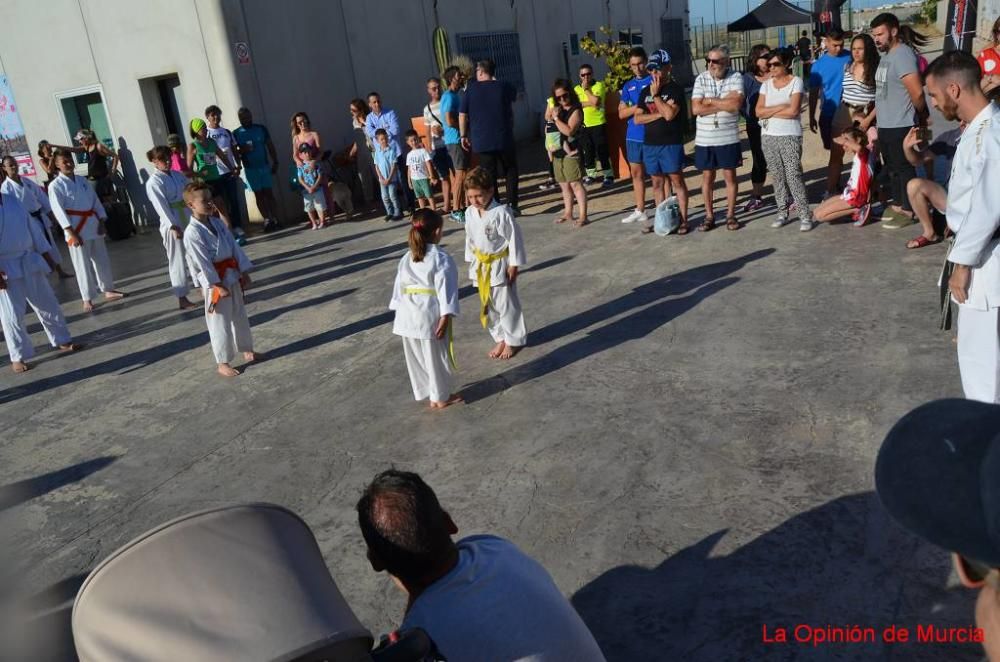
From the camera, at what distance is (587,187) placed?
13109 mm

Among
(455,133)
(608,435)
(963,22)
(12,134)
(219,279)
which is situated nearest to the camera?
(608,435)

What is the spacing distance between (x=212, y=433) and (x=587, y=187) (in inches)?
335

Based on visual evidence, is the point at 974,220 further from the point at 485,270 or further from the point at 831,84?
the point at 831,84

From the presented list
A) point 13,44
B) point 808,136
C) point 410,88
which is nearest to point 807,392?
point 808,136

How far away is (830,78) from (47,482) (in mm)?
8593

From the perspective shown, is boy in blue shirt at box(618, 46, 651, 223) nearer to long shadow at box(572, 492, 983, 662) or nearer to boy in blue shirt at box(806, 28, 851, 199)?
boy in blue shirt at box(806, 28, 851, 199)

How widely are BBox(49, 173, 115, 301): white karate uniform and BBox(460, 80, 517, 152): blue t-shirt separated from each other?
182 inches

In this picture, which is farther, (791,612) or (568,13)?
(568,13)

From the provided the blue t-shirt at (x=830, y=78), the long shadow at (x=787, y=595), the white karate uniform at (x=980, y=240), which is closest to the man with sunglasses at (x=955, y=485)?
the long shadow at (x=787, y=595)

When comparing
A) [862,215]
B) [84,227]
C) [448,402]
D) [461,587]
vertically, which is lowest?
[448,402]

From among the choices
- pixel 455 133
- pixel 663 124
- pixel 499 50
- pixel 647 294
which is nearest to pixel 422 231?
pixel 647 294

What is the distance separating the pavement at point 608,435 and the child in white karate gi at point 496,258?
29 centimetres

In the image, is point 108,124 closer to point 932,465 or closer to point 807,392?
point 807,392

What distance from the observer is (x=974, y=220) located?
145 inches
